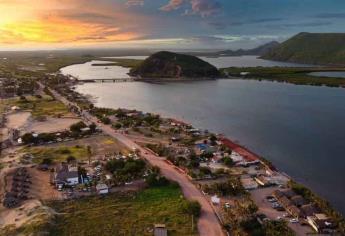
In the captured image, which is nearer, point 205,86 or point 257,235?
point 257,235

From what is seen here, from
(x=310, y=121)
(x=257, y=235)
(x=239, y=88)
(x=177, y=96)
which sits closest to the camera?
(x=257, y=235)

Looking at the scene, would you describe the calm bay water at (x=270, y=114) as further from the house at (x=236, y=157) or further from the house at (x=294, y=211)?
the house at (x=294, y=211)

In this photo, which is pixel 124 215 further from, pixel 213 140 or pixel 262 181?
pixel 213 140

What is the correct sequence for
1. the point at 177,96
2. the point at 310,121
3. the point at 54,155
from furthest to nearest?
the point at 177,96 < the point at 310,121 < the point at 54,155

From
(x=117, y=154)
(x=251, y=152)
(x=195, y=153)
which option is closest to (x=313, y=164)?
(x=251, y=152)

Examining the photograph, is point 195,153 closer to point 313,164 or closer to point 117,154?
point 117,154

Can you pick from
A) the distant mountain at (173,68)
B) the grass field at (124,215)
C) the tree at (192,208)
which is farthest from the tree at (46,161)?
the distant mountain at (173,68)

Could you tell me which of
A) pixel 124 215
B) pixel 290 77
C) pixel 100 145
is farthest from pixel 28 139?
pixel 290 77

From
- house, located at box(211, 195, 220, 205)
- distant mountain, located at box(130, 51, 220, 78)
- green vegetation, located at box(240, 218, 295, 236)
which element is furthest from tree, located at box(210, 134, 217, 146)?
distant mountain, located at box(130, 51, 220, 78)
